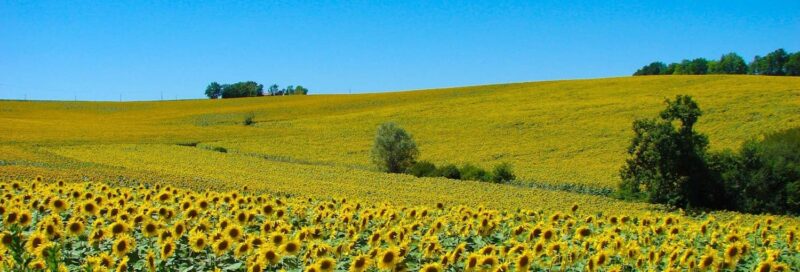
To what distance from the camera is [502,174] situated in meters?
38.5

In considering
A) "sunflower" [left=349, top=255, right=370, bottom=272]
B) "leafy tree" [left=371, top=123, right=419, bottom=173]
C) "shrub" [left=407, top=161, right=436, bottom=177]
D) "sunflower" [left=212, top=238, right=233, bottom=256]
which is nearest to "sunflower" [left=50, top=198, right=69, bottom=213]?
"sunflower" [left=212, top=238, right=233, bottom=256]

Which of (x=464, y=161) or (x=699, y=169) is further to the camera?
(x=464, y=161)

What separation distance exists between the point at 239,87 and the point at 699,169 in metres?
114

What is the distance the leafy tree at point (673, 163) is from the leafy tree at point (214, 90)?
4734 inches

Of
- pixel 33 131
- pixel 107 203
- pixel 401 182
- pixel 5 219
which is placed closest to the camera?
pixel 5 219

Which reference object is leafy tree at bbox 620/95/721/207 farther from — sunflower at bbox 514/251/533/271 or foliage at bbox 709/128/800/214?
sunflower at bbox 514/251/533/271

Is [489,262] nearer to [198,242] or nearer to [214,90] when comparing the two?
[198,242]

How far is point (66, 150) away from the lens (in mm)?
45594

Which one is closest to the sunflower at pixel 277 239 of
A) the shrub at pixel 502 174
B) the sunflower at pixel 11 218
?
the sunflower at pixel 11 218

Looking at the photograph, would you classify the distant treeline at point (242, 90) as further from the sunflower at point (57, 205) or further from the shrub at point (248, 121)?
the sunflower at point (57, 205)

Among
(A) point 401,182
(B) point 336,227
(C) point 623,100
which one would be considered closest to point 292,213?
(B) point 336,227

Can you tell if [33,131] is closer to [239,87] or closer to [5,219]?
[5,219]

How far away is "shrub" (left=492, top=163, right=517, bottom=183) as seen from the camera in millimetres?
38250

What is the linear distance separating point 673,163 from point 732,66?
103034 millimetres
